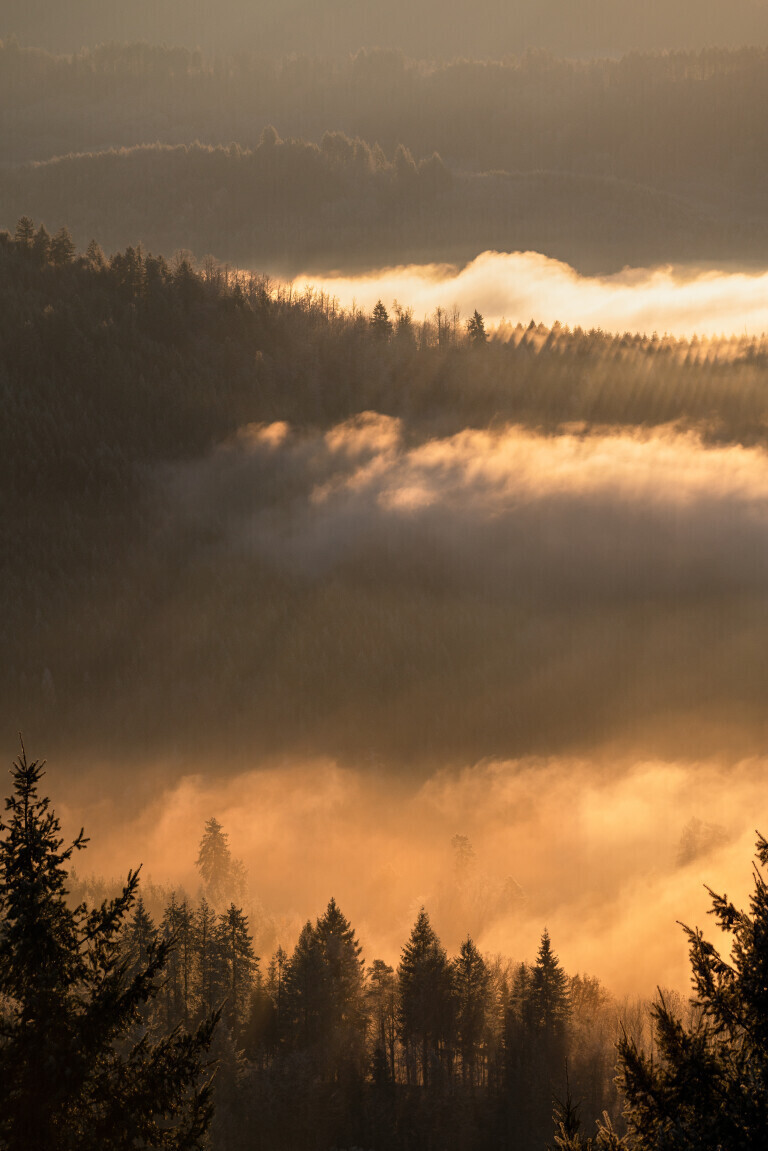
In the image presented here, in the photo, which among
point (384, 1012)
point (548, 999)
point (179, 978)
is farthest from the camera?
point (384, 1012)

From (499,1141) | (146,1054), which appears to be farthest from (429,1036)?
(146,1054)

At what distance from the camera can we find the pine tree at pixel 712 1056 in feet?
55.0

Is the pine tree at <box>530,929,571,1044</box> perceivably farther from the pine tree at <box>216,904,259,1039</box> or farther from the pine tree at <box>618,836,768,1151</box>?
the pine tree at <box>618,836,768,1151</box>

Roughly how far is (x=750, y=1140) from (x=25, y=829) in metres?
Result: 12.9

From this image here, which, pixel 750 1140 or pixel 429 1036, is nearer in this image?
pixel 750 1140

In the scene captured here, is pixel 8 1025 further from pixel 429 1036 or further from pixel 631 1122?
pixel 429 1036

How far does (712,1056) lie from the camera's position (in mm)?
17297

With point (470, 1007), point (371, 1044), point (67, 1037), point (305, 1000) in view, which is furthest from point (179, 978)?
point (67, 1037)

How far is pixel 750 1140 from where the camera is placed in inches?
646

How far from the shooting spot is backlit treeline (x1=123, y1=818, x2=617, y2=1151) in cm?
9344

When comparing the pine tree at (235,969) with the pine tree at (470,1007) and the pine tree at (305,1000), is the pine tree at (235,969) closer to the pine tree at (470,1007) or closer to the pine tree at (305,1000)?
the pine tree at (305,1000)

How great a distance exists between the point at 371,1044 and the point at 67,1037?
92.5 metres

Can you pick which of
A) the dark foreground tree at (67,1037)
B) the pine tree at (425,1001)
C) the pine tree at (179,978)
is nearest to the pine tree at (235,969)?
the pine tree at (179,978)

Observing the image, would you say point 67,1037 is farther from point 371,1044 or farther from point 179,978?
point 179,978
